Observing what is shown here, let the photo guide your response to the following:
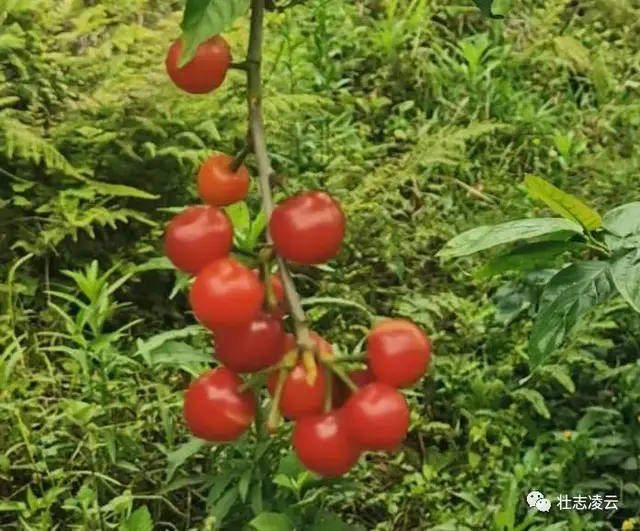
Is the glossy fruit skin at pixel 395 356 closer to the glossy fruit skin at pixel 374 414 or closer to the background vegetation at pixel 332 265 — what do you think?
the glossy fruit skin at pixel 374 414

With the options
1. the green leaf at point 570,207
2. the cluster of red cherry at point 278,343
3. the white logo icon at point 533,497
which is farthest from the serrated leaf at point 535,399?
the cluster of red cherry at point 278,343

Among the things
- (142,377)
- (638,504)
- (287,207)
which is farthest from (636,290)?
(142,377)

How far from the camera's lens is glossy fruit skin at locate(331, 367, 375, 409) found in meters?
0.73

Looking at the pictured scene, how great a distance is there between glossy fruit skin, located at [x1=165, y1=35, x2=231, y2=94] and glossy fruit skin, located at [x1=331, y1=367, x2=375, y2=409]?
0.20 metres

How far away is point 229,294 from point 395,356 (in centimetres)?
11

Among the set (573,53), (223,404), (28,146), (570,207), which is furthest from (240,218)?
(573,53)

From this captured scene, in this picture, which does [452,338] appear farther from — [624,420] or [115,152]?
[115,152]

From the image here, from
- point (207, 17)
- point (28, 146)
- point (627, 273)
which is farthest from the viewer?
point (28, 146)

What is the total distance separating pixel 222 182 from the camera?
0.73 meters

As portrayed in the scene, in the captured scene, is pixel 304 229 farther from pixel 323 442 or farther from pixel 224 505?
pixel 224 505

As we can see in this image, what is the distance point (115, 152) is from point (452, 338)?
32.8 inches

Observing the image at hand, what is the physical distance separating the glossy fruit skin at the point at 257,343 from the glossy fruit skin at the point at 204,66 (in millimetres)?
152

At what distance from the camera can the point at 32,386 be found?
2182 millimetres

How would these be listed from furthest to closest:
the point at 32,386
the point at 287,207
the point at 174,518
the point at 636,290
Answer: the point at 32,386 < the point at 174,518 < the point at 636,290 < the point at 287,207
